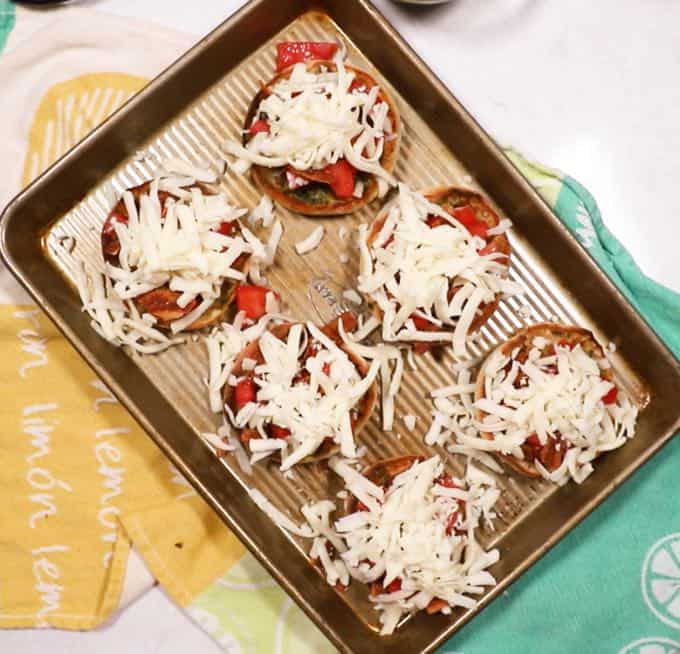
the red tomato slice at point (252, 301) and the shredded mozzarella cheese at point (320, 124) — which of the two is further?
the red tomato slice at point (252, 301)

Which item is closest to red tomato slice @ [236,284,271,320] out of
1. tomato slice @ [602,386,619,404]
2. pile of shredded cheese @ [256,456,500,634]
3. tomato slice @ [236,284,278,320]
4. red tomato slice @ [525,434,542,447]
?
tomato slice @ [236,284,278,320]

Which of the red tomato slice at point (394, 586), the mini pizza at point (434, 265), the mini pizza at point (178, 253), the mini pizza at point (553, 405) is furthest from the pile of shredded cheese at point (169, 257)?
the red tomato slice at point (394, 586)

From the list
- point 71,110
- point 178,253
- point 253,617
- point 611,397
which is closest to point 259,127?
point 178,253

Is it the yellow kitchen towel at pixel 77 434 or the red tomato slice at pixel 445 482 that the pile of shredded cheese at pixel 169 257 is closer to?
the yellow kitchen towel at pixel 77 434

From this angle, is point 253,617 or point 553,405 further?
point 253,617

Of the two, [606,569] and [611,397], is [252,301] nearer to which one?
[611,397]

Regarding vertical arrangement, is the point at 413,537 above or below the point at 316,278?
below
